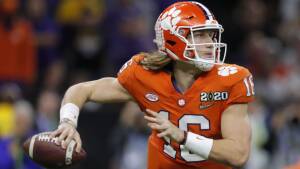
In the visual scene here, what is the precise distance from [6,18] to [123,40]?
1337 millimetres

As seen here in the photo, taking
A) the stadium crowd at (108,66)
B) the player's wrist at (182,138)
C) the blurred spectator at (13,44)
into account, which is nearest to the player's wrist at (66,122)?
the player's wrist at (182,138)

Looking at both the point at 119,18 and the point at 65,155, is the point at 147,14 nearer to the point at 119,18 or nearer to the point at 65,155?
the point at 119,18

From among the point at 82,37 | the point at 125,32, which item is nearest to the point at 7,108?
the point at 82,37

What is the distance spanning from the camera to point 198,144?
5098 millimetres

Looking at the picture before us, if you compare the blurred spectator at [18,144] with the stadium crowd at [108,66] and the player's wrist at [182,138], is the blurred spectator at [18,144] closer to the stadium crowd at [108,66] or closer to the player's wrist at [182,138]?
the stadium crowd at [108,66]

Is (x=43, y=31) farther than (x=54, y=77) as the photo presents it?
Yes

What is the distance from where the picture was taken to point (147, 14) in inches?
442

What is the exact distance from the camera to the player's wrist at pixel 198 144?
5086 mm

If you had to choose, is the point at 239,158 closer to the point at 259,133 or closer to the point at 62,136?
the point at 62,136

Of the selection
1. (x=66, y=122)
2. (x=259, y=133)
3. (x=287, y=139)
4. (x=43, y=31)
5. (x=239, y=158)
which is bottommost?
(x=259, y=133)

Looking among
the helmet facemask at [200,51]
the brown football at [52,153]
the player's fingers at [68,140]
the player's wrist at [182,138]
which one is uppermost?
the helmet facemask at [200,51]

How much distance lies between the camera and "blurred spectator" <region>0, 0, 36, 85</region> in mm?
9727

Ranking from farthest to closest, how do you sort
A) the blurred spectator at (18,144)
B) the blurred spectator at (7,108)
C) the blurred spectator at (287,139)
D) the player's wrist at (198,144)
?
the blurred spectator at (287,139) < the blurred spectator at (7,108) < the blurred spectator at (18,144) < the player's wrist at (198,144)

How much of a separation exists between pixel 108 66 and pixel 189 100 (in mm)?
4827
